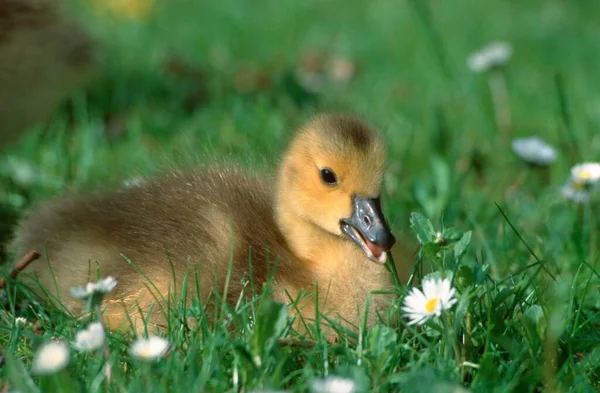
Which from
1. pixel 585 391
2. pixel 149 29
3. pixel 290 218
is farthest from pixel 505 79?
pixel 585 391

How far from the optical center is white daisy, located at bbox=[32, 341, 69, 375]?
167 centimetres

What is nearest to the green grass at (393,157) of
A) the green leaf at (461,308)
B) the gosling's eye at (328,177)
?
the green leaf at (461,308)

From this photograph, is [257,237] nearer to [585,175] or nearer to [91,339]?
[91,339]

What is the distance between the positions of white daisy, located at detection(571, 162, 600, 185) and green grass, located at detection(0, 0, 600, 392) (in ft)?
0.39

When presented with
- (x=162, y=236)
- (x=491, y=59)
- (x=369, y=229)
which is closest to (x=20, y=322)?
(x=162, y=236)

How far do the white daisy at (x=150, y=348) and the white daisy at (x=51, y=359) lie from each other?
0.41 feet

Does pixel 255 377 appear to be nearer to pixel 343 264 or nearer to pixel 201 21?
pixel 343 264

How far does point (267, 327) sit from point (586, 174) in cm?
125

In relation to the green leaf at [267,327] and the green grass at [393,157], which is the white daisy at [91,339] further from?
the green leaf at [267,327]

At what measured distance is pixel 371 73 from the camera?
4.80 meters

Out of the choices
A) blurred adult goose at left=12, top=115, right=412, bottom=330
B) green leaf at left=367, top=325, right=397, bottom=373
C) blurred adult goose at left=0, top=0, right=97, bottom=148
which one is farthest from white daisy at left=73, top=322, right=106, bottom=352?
blurred adult goose at left=0, top=0, right=97, bottom=148

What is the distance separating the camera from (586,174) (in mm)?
2703

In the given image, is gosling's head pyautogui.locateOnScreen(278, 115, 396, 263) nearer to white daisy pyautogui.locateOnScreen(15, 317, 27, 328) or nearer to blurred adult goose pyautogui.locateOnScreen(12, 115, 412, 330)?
blurred adult goose pyautogui.locateOnScreen(12, 115, 412, 330)

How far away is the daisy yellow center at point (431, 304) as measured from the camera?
6.24ft
